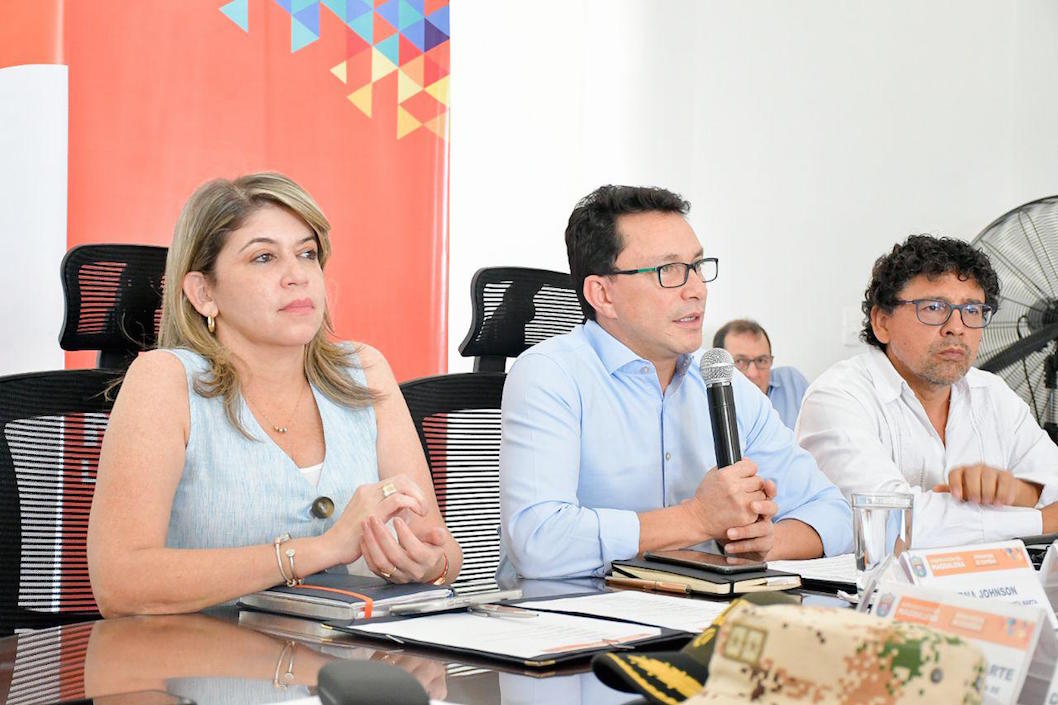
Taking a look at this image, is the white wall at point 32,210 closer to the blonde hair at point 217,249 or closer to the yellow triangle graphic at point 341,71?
the yellow triangle graphic at point 341,71

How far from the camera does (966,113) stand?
15.1 ft

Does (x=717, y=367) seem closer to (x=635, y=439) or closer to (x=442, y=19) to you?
(x=635, y=439)

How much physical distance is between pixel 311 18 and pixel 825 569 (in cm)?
238

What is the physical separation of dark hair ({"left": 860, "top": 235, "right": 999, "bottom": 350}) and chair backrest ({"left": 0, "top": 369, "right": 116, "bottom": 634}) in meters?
1.81

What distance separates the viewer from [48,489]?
5.72 ft

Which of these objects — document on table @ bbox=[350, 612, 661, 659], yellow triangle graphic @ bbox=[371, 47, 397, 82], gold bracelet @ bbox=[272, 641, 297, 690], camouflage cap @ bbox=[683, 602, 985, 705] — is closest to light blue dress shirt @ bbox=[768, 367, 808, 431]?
yellow triangle graphic @ bbox=[371, 47, 397, 82]

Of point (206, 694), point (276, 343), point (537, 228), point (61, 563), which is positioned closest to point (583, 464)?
point (276, 343)

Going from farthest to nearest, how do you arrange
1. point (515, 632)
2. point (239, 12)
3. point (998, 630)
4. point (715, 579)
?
point (239, 12), point (715, 579), point (515, 632), point (998, 630)

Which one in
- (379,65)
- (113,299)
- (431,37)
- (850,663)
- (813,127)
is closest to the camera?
(850,663)

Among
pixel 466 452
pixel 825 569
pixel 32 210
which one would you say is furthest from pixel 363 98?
pixel 825 569

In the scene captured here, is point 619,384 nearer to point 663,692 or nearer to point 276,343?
point 276,343

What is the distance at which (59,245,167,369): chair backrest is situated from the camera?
1.94 meters

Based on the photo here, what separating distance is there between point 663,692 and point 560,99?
3.58 meters

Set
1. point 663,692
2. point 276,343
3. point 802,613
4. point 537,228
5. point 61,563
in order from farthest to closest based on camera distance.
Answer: point 537,228, point 276,343, point 61,563, point 663,692, point 802,613
